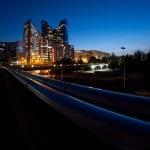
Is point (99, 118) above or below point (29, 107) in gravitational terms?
above

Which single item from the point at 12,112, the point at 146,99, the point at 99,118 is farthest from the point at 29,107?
the point at 99,118

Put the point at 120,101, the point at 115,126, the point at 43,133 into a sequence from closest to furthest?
1. the point at 115,126
2. the point at 43,133
3. the point at 120,101

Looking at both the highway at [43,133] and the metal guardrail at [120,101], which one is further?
the metal guardrail at [120,101]

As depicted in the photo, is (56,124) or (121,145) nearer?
(121,145)

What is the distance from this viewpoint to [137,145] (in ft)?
14.2

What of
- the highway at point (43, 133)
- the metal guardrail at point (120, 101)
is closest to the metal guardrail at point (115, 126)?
the highway at point (43, 133)

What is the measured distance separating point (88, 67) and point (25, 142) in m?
135

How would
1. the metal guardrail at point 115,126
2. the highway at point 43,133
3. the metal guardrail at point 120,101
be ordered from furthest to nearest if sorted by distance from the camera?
the metal guardrail at point 120,101 < the highway at point 43,133 < the metal guardrail at point 115,126

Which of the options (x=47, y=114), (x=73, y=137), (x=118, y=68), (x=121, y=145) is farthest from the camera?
(x=118, y=68)

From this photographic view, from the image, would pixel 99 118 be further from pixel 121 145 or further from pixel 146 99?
pixel 146 99

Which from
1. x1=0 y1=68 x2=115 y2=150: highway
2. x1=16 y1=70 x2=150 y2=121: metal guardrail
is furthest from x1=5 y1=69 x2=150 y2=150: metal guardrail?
x1=16 y1=70 x2=150 y2=121: metal guardrail

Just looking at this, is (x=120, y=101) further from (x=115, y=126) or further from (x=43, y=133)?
(x=115, y=126)

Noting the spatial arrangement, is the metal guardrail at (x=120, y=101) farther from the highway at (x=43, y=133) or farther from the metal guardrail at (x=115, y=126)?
the metal guardrail at (x=115, y=126)

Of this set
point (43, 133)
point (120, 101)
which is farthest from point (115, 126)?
point (120, 101)
